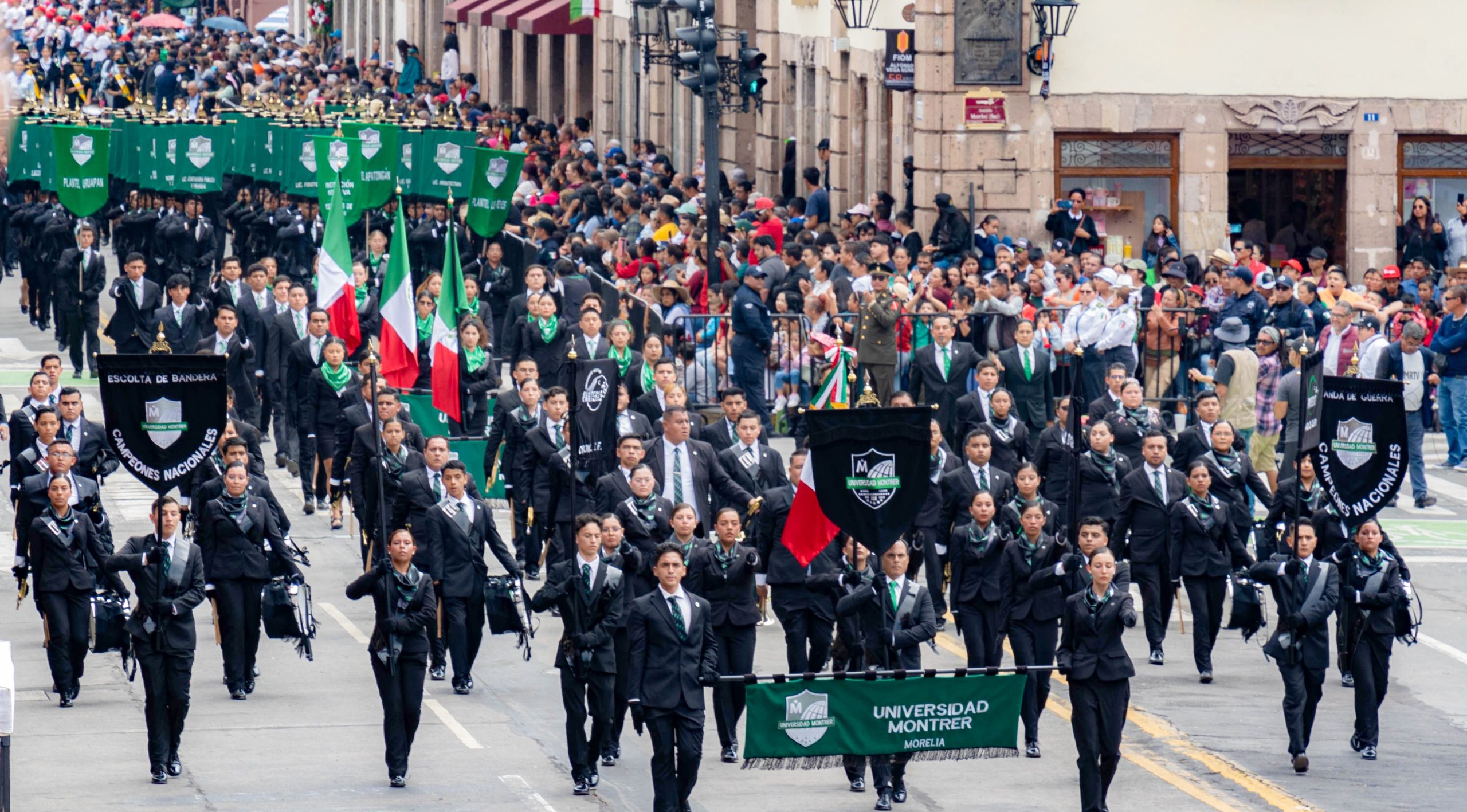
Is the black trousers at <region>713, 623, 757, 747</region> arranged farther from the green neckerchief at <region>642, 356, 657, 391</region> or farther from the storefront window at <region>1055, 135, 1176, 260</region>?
the storefront window at <region>1055, 135, 1176, 260</region>

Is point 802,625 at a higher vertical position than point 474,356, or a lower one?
lower

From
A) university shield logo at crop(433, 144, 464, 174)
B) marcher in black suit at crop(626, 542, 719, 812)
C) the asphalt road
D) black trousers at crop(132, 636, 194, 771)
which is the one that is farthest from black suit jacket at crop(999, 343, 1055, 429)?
university shield logo at crop(433, 144, 464, 174)

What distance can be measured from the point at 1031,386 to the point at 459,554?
23.8ft

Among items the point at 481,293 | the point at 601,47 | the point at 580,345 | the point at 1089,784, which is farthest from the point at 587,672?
the point at 601,47

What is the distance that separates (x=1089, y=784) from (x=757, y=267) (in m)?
12.2

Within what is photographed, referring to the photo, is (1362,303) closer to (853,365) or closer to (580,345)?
(853,365)

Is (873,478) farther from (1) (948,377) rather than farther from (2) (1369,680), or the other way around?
(1) (948,377)

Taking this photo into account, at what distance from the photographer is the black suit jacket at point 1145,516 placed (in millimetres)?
18031

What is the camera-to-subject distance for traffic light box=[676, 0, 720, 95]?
83.5 feet

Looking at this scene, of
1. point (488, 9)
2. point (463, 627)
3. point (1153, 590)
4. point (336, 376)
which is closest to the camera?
point (463, 627)

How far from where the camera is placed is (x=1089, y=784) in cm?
1423

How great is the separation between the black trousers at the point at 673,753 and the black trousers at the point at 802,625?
2003mm

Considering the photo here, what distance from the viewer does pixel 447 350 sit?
22.0m

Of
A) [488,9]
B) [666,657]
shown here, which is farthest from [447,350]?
[488,9]
